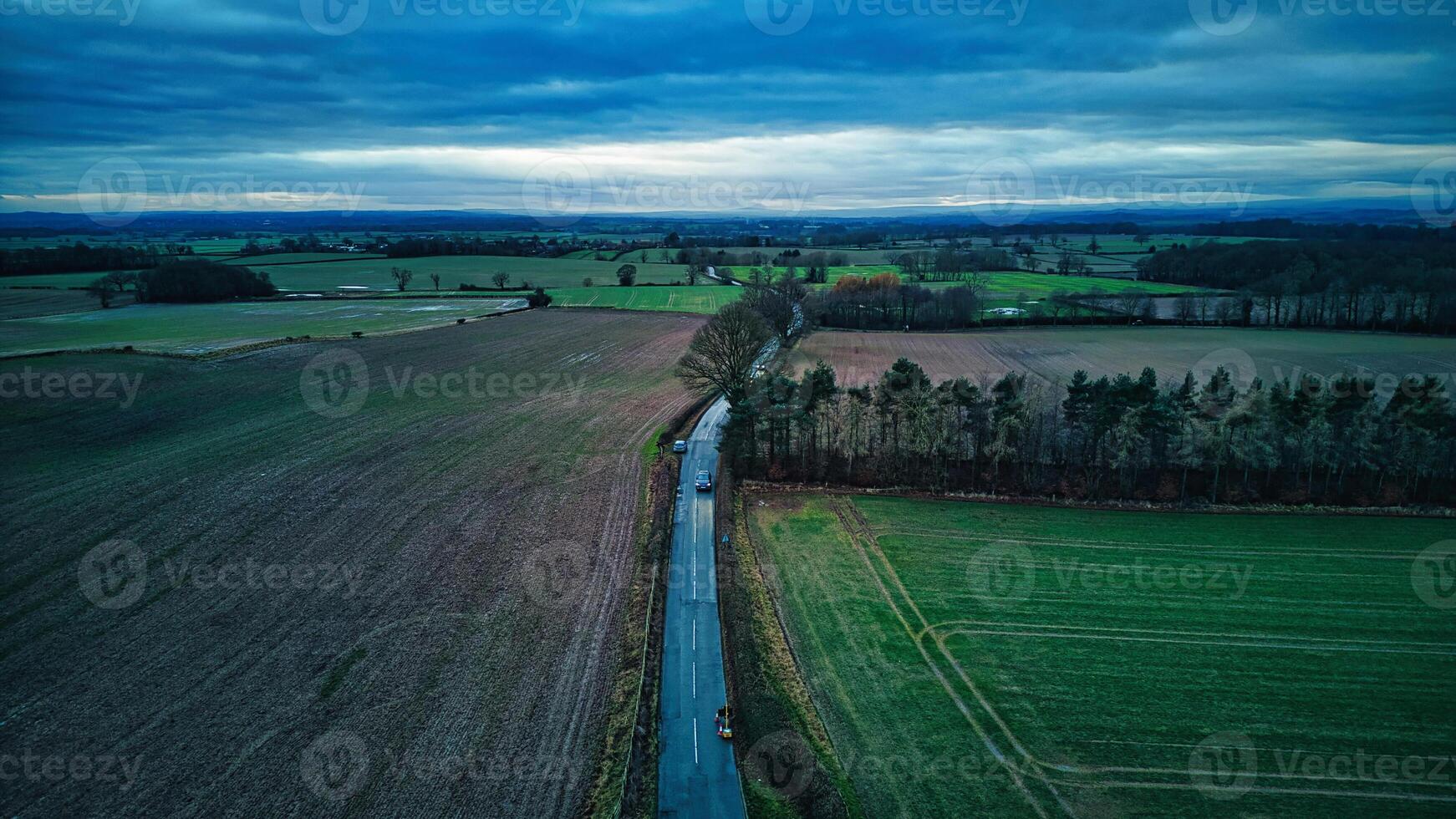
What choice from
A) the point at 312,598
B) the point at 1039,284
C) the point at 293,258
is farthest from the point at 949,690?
the point at 293,258

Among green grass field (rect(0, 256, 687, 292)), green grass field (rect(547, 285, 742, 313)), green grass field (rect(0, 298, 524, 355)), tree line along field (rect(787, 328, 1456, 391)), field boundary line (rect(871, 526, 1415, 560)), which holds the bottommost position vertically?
field boundary line (rect(871, 526, 1415, 560))

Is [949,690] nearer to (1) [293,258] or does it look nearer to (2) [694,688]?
(2) [694,688]

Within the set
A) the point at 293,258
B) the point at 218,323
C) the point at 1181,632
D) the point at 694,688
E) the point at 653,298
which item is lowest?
the point at 694,688

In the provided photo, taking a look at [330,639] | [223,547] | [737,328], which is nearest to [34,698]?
[330,639]

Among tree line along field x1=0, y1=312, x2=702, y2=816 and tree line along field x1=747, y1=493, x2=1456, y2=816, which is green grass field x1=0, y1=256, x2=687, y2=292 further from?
tree line along field x1=747, y1=493, x2=1456, y2=816

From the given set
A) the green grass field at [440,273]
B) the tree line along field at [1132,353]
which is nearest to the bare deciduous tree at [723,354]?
the tree line along field at [1132,353]

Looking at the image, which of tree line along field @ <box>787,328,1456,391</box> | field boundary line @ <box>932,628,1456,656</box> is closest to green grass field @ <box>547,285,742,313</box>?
tree line along field @ <box>787,328,1456,391</box>

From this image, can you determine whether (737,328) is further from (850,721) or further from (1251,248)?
(1251,248)
